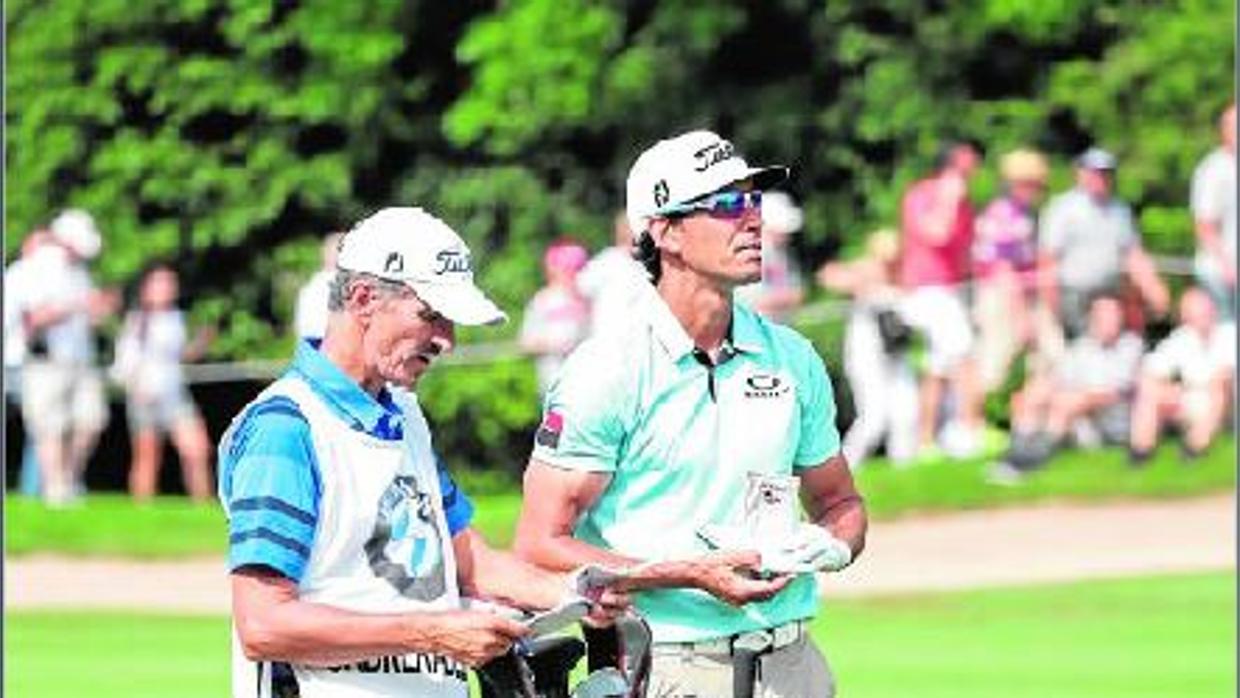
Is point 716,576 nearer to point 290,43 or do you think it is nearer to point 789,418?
point 789,418

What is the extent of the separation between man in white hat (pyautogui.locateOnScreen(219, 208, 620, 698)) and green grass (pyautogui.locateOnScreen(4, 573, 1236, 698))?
9383 mm

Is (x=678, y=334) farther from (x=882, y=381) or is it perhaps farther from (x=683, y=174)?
(x=882, y=381)

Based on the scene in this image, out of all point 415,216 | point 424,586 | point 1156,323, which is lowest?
point 424,586

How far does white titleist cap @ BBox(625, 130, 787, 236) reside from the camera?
830 cm

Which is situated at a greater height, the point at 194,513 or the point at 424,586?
the point at 194,513

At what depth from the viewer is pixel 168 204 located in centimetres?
3159

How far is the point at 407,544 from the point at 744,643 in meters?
1.27

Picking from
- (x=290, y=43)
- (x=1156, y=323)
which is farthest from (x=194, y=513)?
(x=290, y=43)

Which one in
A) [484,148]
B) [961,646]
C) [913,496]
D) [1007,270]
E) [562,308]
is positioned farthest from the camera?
[484,148]

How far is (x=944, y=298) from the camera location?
2364 centimetres

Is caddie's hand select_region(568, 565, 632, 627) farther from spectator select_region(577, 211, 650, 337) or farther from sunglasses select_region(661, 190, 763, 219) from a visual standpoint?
spectator select_region(577, 211, 650, 337)

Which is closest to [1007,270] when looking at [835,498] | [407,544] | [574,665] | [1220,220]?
[1220,220]

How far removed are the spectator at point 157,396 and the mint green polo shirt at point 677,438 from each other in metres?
16.9

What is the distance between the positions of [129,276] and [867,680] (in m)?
14.5
